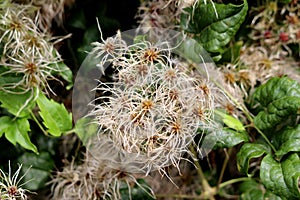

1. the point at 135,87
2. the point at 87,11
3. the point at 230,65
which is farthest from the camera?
the point at 87,11

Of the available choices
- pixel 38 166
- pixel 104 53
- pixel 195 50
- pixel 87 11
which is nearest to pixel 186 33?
pixel 195 50

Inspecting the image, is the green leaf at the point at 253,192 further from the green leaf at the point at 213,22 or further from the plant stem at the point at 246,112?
the green leaf at the point at 213,22

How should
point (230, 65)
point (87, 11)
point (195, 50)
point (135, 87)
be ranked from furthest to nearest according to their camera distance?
point (87, 11) → point (230, 65) → point (195, 50) → point (135, 87)

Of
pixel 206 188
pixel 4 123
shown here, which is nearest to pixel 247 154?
pixel 206 188

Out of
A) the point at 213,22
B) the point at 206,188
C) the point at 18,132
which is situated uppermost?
the point at 213,22

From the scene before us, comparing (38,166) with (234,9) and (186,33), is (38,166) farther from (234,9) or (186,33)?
(234,9)

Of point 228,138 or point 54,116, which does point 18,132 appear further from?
point 228,138

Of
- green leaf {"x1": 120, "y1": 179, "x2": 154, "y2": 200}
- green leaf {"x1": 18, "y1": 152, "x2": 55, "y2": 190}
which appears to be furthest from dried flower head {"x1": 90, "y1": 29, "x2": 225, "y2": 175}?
green leaf {"x1": 18, "y1": 152, "x2": 55, "y2": 190}
